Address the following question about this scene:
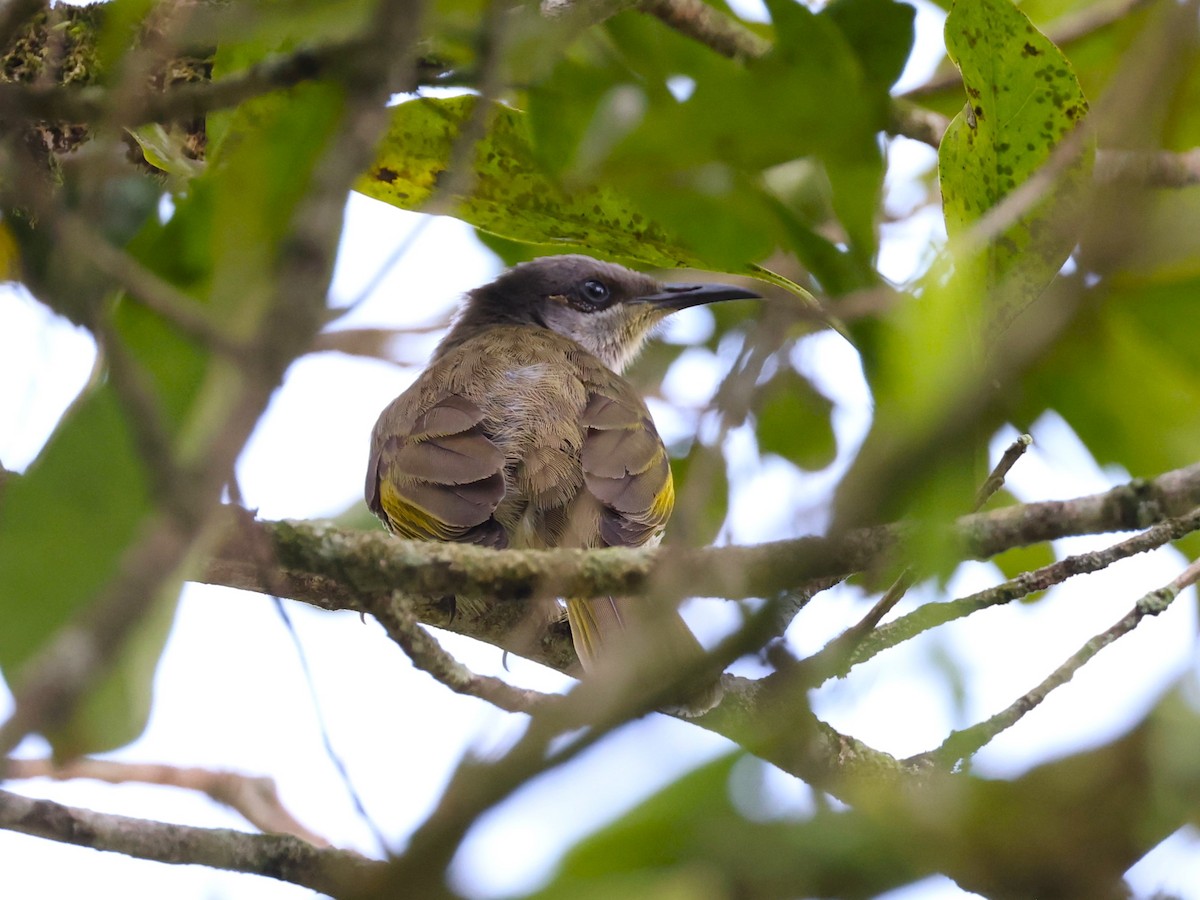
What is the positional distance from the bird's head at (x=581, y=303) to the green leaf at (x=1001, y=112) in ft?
12.0

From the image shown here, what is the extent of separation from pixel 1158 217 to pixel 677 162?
31.4 inches

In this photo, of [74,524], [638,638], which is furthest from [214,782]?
[638,638]

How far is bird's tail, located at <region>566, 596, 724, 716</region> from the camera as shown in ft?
4.58

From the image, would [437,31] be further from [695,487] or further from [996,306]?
[996,306]

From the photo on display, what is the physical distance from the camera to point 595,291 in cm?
701

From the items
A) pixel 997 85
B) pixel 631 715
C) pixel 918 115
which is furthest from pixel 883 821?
pixel 918 115

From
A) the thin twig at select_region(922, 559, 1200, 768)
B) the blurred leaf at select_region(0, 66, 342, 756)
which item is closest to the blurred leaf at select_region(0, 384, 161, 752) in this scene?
the blurred leaf at select_region(0, 66, 342, 756)

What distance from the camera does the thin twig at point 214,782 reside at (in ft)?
16.3

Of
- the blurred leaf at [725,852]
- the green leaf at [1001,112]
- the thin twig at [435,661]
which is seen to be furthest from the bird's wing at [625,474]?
the blurred leaf at [725,852]

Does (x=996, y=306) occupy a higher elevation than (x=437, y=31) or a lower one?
lower

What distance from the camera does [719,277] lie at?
6.64m

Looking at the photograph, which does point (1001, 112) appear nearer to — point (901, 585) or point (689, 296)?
point (901, 585)

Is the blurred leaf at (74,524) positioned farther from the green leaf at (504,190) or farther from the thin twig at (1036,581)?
the green leaf at (504,190)

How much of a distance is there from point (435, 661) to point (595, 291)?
4.45 m
